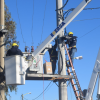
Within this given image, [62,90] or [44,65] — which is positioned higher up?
[44,65]

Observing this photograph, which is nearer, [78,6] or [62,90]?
[78,6]

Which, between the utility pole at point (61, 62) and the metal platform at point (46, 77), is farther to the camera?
the utility pole at point (61, 62)

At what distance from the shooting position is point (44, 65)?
1413 cm

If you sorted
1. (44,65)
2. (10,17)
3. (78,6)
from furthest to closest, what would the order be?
(10,17)
(44,65)
(78,6)

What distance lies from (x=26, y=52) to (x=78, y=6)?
13.1ft

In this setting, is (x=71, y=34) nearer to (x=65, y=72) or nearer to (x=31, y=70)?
(x=65, y=72)

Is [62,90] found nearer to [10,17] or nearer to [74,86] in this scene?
[74,86]

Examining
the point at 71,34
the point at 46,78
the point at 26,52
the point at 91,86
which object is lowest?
the point at 91,86

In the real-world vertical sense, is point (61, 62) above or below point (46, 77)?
above

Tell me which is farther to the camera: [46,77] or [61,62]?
[61,62]

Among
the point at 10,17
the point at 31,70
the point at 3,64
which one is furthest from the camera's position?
the point at 10,17

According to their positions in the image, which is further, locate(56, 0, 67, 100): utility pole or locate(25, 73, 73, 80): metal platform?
locate(56, 0, 67, 100): utility pole

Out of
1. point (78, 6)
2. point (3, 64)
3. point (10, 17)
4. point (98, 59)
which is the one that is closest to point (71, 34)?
point (78, 6)

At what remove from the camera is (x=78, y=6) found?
1174cm
